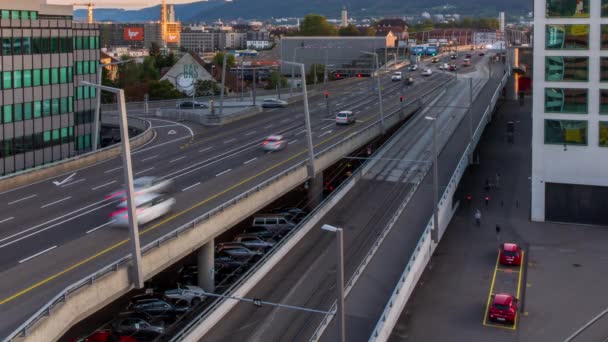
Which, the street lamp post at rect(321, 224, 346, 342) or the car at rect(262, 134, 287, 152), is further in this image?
the car at rect(262, 134, 287, 152)

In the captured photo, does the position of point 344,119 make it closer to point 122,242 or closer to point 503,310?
point 503,310

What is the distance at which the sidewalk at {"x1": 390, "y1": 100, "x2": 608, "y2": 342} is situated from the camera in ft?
96.9

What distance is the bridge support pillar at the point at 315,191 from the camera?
46.7 metres

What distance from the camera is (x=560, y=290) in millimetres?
33656

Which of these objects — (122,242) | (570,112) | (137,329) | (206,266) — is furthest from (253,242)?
(570,112)

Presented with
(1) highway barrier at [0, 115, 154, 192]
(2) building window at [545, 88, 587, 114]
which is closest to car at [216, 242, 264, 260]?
(1) highway barrier at [0, 115, 154, 192]

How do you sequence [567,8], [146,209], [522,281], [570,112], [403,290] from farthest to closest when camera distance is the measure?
[570,112]
[567,8]
[522,281]
[146,209]
[403,290]

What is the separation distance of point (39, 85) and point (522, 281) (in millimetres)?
32316

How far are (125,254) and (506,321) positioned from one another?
1508 cm

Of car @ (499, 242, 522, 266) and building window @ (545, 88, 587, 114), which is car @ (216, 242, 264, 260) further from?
building window @ (545, 88, 587, 114)

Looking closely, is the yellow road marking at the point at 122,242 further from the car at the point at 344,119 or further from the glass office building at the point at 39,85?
the glass office building at the point at 39,85

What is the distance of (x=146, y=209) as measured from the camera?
29203 mm

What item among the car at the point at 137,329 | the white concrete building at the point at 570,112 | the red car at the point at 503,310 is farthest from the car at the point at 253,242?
the white concrete building at the point at 570,112

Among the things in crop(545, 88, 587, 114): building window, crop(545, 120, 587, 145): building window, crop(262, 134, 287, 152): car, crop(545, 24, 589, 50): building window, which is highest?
crop(545, 24, 589, 50): building window
